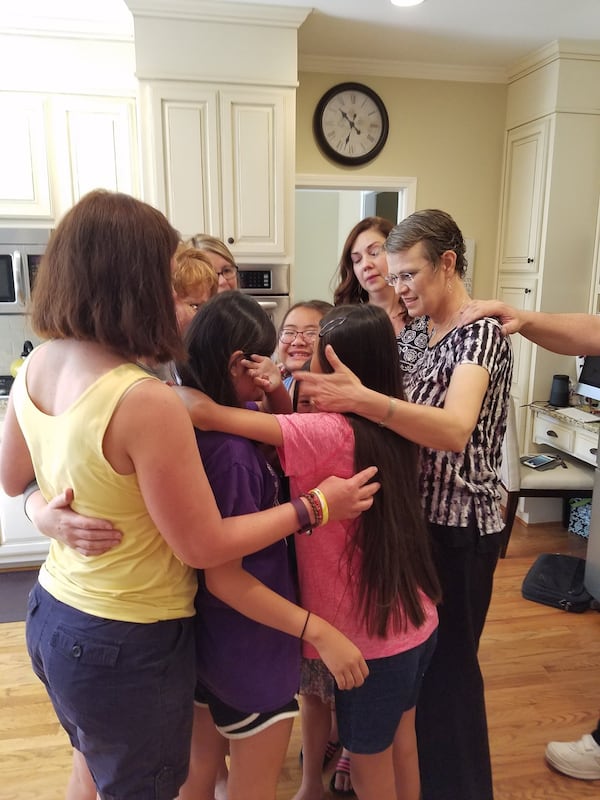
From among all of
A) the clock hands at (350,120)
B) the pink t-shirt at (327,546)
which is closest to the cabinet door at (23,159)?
the clock hands at (350,120)

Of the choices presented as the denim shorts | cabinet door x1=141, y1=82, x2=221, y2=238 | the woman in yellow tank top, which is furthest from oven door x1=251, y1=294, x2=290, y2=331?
the denim shorts

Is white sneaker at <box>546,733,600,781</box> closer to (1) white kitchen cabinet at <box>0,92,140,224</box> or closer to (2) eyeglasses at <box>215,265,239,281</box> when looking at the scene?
(2) eyeglasses at <box>215,265,239,281</box>

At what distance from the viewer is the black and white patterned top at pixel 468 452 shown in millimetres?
1293

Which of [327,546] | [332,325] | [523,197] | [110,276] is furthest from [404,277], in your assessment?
[523,197]

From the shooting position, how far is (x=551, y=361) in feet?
11.9

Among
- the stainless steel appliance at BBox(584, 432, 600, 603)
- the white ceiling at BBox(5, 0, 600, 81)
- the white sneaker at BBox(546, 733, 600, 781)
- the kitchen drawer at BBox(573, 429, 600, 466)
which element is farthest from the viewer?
the kitchen drawer at BBox(573, 429, 600, 466)

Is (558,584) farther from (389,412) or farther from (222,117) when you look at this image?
(222,117)

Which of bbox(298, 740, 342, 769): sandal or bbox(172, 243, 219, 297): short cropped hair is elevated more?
bbox(172, 243, 219, 297): short cropped hair

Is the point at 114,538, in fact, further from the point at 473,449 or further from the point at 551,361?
the point at 551,361

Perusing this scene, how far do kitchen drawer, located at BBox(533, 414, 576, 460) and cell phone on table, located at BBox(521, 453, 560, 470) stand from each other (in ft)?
0.33

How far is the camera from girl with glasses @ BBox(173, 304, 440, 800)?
109cm

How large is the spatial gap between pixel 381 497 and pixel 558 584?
2.20 meters

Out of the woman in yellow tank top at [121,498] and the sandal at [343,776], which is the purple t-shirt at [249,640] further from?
the sandal at [343,776]

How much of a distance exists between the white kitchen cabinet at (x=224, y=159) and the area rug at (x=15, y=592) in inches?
79.4
